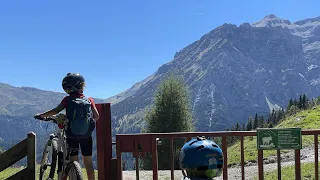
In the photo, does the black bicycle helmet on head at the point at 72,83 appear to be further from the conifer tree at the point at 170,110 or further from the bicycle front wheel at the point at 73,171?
the conifer tree at the point at 170,110

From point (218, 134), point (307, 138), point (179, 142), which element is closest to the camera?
point (218, 134)

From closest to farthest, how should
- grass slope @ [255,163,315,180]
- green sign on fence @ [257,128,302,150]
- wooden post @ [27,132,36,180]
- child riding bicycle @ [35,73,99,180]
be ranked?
wooden post @ [27,132,36,180]
child riding bicycle @ [35,73,99,180]
green sign on fence @ [257,128,302,150]
grass slope @ [255,163,315,180]

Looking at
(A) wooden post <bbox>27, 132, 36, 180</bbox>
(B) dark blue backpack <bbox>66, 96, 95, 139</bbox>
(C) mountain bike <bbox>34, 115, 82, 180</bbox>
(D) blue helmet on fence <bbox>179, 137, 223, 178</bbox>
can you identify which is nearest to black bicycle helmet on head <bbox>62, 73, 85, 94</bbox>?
(B) dark blue backpack <bbox>66, 96, 95, 139</bbox>

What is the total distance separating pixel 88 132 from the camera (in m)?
6.42

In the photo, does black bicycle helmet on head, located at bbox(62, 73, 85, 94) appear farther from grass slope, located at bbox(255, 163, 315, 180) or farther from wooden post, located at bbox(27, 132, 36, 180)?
grass slope, located at bbox(255, 163, 315, 180)

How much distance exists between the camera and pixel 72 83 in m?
6.54

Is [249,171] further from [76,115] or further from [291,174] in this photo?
[76,115]

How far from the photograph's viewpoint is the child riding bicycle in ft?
20.7

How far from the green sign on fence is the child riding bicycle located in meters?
3.35

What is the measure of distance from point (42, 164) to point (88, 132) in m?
1.01

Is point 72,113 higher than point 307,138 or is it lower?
higher

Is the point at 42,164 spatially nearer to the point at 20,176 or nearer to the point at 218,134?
the point at 20,176

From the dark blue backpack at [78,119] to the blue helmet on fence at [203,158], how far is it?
2828 mm

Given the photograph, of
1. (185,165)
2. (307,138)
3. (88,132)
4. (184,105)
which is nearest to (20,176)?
(88,132)
